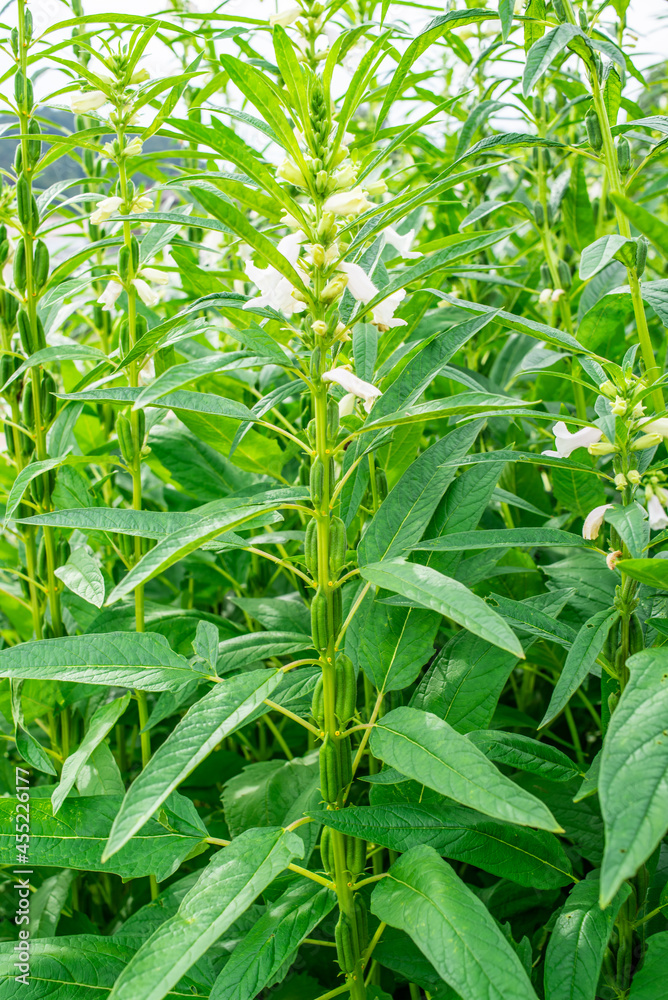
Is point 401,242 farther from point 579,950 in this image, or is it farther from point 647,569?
point 579,950

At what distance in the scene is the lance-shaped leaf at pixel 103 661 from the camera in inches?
35.4

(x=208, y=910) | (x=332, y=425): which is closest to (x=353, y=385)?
(x=332, y=425)

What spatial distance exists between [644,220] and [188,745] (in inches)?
28.4

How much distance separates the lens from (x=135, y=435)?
135 cm

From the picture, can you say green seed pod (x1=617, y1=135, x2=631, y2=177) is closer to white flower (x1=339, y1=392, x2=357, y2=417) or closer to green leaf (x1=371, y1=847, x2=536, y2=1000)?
white flower (x1=339, y1=392, x2=357, y2=417)

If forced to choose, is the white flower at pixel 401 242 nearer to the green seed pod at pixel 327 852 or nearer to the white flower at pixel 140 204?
the white flower at pixel 140 204

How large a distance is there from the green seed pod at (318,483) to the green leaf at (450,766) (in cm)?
28

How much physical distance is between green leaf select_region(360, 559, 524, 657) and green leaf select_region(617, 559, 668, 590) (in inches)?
7.8

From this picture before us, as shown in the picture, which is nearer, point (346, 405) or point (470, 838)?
→ point (470, 838)

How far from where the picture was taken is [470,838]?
3.11 feet

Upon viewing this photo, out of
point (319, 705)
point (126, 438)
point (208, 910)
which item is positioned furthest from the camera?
point (126, 438)

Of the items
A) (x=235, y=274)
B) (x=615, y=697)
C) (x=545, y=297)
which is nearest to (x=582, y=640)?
(x=615, y=697)

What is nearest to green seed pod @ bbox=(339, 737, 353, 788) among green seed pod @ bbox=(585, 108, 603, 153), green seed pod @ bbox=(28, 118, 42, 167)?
green seed pod @ bbox=(585, 108, 603, 153)

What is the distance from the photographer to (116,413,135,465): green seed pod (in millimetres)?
1346
